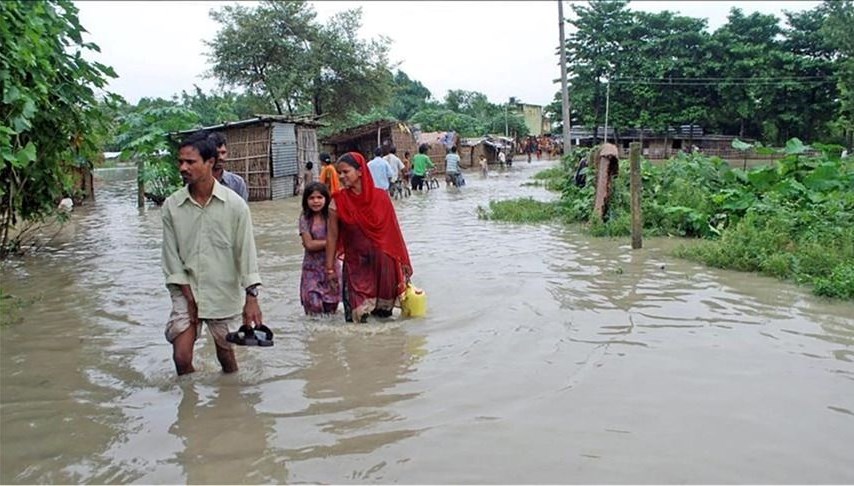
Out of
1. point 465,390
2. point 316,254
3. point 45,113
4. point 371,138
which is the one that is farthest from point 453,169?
point 465,390

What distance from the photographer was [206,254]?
3895mm

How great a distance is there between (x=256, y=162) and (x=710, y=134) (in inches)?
1252

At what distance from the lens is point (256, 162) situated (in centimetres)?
1980

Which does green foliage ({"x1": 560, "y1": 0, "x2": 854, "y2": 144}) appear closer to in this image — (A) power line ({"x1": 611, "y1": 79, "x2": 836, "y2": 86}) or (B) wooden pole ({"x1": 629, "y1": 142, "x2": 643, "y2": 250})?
(A) power line ({"x1": 611, "y1": 79, "x2": 836, "y2": 86})

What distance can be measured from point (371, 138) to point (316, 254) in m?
25.3

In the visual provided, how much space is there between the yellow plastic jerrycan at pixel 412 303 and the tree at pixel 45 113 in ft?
10.5

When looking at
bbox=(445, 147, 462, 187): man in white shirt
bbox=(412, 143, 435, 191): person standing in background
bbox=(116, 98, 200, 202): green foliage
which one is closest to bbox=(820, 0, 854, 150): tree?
bbox=(445, 147, 462, 187): man in white shirt

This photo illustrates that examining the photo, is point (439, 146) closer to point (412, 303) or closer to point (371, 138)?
point (371, 138)

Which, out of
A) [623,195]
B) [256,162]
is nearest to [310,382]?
[623,195]

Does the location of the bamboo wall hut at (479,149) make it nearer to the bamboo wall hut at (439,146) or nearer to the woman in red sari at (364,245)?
the bamboo wall hut at (439,146)

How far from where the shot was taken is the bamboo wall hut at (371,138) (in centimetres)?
2918

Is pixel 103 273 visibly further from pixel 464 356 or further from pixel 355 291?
pixel 464 356

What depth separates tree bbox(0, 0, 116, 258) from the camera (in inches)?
215

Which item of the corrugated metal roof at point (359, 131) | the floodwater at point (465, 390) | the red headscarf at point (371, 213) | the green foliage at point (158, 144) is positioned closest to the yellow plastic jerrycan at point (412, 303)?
Result: the floodwater at point (465, 390)
